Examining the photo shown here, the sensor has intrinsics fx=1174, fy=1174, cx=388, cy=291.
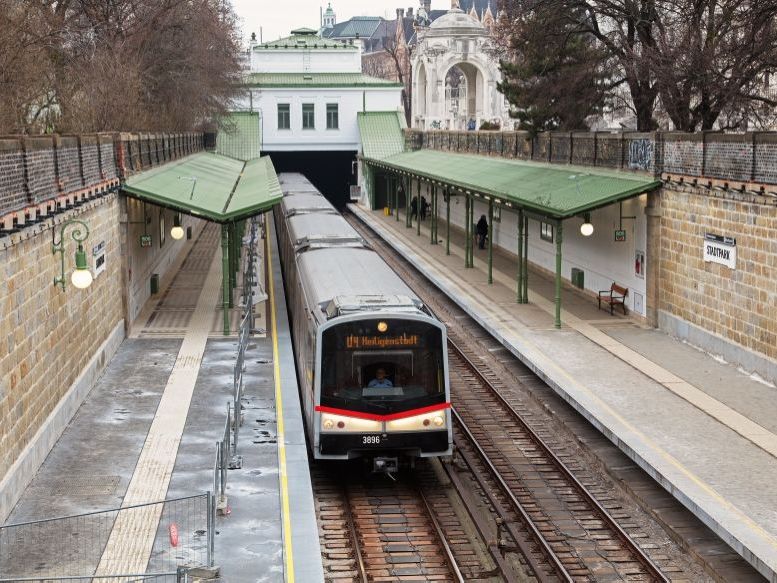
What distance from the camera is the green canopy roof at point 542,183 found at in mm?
25688

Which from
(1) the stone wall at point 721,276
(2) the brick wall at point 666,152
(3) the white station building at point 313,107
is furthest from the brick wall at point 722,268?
(3) the white station building at point 313,107

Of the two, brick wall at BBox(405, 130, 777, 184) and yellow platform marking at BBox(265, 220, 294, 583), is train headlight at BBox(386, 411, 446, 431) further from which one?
brick wall at BBox(405, 130, 777, 184)

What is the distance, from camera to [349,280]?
1727cm

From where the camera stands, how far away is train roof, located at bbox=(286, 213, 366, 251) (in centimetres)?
2239

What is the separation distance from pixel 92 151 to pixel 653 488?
12.6 m

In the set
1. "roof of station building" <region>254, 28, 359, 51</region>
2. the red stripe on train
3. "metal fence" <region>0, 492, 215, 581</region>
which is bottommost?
"metal fence" <region>0, 492, 215, 581</region>

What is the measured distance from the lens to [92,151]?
22.5 m

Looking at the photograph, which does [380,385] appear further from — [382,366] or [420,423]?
[420,423]

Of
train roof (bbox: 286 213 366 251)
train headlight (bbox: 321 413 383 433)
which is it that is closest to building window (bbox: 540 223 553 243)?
train roof (bbox: 286 213 366 251)

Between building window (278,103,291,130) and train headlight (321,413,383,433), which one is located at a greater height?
building window (278,103,291,130)

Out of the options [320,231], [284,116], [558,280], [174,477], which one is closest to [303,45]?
[284,116]

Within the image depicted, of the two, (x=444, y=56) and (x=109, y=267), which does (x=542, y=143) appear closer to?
(x=109, y=267)

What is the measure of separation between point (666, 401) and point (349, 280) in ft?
19.4

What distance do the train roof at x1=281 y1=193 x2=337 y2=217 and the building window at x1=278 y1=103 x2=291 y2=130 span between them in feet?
108
